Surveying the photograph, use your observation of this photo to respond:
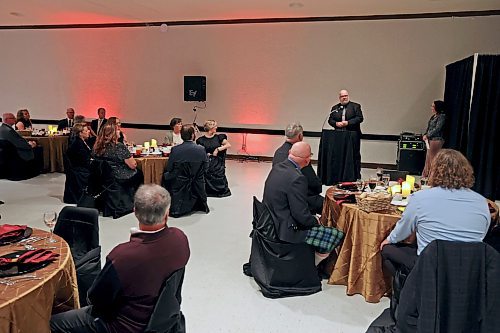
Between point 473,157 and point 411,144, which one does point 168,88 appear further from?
point 473,157

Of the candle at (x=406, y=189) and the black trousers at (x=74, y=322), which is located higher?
the candle at (x=406, y=189)

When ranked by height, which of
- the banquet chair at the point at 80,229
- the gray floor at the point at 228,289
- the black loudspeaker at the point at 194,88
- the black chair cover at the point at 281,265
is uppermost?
the black loudspeaker at the point at 194,88

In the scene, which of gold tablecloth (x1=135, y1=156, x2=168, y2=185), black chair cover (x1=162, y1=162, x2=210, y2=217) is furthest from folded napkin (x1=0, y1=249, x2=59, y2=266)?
gold tablecloth (x1=135, y1=156, x2=168, y2=185)

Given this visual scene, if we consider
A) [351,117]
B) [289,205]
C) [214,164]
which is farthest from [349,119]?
[289,205]

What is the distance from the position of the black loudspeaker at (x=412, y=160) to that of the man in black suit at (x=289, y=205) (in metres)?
5.63

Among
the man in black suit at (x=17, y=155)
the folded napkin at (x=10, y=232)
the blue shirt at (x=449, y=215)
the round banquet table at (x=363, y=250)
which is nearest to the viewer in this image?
the blue shirt at (x=449, y=215)

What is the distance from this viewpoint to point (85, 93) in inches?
444

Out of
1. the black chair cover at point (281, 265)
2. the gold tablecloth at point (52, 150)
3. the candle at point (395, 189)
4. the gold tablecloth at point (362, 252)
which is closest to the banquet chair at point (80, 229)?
the black chair cover at point (281, 265)

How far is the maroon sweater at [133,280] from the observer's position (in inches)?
72.6

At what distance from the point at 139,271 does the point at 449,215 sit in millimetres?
1678

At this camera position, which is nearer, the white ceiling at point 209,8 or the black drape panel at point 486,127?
the black drape panel at point 486,127

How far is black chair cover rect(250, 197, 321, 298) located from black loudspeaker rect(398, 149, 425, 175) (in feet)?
18.2

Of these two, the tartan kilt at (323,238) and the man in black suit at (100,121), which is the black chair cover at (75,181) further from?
the tartan kilt at (323,238)

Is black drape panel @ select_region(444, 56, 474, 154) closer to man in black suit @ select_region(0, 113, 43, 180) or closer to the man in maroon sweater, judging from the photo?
the man in maroon sweater
